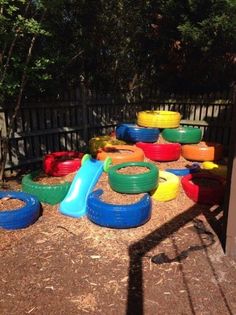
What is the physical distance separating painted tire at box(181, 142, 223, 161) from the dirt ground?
8.00 feet

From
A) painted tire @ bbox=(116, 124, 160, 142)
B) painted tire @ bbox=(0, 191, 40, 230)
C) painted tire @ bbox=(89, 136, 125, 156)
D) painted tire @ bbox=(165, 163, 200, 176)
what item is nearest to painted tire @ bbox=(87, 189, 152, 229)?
painted tire @ bbox=(0, 191, 40, 230)

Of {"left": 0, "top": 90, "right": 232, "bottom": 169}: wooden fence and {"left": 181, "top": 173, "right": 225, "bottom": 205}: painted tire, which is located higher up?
{"left": 0, "top": 90, "right": 232, "bottom": 169}: wooden fence

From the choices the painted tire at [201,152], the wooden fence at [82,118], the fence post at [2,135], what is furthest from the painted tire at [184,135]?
the fence post at [2,135]

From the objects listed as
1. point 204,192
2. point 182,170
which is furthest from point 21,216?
point 182,170

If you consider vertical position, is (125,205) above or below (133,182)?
below

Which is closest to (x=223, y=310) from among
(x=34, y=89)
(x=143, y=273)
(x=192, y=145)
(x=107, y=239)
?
(x=143, y=273)

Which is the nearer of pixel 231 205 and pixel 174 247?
pixel 231 205

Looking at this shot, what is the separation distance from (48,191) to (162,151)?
296 centimetres

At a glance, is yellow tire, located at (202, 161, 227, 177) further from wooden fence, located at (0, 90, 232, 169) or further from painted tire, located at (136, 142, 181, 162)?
wooden fence, located at (0, 90, 232, 169)

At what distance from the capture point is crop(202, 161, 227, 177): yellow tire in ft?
23.9

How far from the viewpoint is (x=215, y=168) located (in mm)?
7477

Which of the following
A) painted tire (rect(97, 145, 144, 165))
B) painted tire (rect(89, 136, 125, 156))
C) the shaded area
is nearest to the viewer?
the shaded area

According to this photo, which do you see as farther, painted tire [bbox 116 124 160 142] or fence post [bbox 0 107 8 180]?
painted tire [bbox 116 124 160 142]

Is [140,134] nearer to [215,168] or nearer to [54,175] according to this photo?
[215,168]
